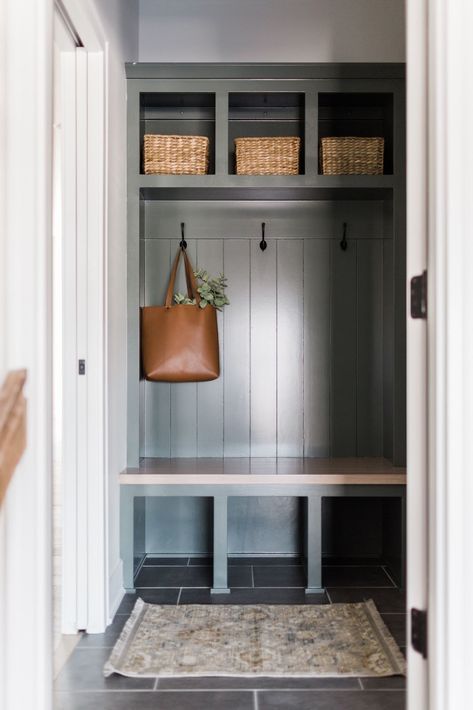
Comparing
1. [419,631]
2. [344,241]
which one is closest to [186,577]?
[344,241]

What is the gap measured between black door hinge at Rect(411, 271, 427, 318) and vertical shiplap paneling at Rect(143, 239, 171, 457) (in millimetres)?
1973

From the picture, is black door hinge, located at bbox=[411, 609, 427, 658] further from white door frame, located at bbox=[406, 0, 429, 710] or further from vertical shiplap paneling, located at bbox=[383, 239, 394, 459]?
vertical shiplap paneling, located at bbox=[383, 239, 394, 459]

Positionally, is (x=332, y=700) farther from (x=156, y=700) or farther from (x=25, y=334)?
(x=25, y=334)

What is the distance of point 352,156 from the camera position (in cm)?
293

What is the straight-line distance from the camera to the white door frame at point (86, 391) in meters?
2.40

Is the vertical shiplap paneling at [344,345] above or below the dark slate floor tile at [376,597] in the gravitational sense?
above

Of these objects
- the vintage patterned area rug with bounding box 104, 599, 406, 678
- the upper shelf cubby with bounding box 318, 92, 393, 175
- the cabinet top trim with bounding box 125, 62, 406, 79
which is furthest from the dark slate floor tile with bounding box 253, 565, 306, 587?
the cabinet top trim with bounding box 125, 62, 406, 79

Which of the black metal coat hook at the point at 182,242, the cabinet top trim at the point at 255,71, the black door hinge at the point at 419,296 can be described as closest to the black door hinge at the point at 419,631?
the black door hinge at the point at 419,296

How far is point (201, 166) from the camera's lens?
9.57ft

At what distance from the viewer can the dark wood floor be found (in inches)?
74.8

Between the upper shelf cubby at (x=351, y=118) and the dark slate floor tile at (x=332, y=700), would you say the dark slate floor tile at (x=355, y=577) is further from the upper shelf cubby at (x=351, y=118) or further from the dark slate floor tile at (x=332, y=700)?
the upper shelf cubby at (x=351, y=118)

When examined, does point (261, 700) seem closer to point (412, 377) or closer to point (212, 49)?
point (412, 377)

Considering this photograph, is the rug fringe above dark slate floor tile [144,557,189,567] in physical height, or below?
above

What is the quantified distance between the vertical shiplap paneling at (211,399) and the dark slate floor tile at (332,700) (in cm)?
138
